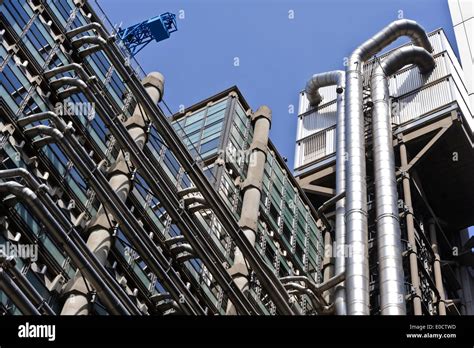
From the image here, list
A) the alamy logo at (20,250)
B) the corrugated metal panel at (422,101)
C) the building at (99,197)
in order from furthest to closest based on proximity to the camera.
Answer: the corrugated metal panel at (422,101) < the building at (99,197) < the alamy logo at (20,250)

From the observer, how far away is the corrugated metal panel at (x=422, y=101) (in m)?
67.8

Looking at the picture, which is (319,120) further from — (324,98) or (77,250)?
(77,250)

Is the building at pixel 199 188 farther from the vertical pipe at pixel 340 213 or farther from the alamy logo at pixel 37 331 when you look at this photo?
the alamy logo at pixel 37 331

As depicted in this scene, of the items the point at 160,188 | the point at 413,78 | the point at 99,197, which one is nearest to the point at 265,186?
the point at 160,188

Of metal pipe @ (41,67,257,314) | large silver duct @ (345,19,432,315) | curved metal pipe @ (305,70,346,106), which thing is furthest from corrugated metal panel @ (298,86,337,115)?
metal pipe @ (41,67,257,314)

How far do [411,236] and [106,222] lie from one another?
104 feet

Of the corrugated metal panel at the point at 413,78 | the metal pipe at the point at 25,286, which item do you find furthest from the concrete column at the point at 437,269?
the metal pipe at the point at 25,286

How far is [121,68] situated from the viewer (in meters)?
39.2

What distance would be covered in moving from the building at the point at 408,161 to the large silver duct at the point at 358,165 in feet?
0.37

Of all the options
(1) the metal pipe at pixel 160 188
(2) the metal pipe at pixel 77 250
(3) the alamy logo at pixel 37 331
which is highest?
(1) the metal pipe at pixel 160 188

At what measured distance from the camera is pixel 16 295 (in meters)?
25.5

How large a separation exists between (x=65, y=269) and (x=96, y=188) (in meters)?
3.32

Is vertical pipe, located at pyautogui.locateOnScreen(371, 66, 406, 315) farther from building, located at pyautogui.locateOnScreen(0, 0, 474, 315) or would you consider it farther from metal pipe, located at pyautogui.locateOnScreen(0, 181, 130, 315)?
metal pipe, located at pyautogui.locateOnScreen(0, 181, 130, 315)

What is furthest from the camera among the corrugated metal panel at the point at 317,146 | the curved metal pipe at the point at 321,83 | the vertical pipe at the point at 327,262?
the corrugated metal panel at the point at 317,146
